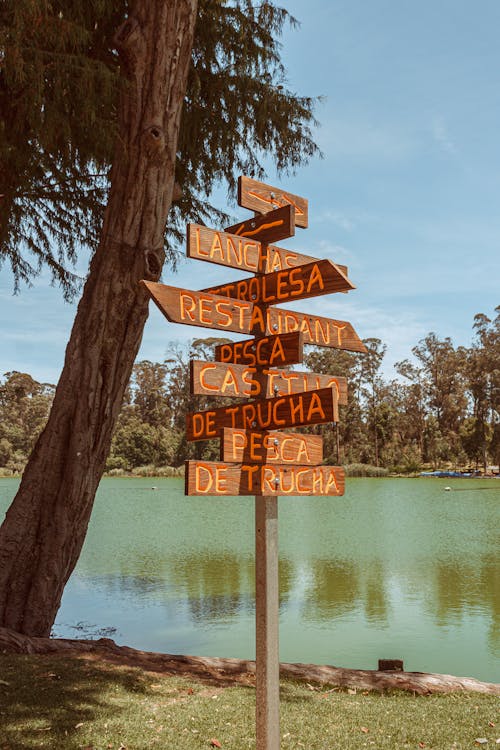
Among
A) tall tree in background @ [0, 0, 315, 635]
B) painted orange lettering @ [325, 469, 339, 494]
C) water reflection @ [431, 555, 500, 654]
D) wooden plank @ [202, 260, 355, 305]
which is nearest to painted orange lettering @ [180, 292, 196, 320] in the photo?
wooden plank @ [202, 260, 355, 305]

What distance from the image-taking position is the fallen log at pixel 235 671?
4832 millimetres

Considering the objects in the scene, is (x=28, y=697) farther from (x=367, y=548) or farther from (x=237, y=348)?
A: (x=367, y=548)

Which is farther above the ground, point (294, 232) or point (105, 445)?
point (294, 232)

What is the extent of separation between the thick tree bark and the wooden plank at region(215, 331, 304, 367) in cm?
270

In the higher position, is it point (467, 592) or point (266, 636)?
point (266, 636)

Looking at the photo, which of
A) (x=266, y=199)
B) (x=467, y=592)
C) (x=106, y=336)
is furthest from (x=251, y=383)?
(x=467, y=592)

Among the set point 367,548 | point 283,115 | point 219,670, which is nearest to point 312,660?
point 219,670

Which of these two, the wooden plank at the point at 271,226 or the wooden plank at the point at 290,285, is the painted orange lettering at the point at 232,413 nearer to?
the wooden plank at the point at 290,285

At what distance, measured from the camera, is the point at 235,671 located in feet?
16.9

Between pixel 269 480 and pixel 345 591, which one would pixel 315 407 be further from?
pixel 345 591

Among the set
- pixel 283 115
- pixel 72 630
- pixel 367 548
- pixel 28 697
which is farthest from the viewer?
pixel 367 548

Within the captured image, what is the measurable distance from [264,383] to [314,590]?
7.47 m

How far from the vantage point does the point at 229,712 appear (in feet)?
12.7

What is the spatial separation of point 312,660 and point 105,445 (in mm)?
2876
